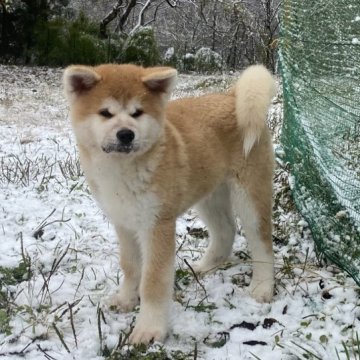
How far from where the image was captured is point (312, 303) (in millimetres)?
3373

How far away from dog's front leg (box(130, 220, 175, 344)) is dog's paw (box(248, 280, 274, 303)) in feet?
2.17

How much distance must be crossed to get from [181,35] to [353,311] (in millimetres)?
27868

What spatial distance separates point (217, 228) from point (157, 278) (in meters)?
1.04

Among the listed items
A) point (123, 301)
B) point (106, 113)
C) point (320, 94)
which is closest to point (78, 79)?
point (106, 113)

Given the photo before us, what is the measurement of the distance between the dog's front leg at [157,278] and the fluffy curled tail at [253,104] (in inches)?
33.5

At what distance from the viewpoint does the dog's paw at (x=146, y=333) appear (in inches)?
118

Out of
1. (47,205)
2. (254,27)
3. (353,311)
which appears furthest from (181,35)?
(353,311)

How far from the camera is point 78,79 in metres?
2.99

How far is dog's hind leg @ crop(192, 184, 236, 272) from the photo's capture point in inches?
158

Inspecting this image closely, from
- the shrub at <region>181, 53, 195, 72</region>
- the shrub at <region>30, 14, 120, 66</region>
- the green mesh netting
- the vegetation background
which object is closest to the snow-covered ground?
the green mesh netting

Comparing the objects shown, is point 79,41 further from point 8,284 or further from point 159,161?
point 159,161

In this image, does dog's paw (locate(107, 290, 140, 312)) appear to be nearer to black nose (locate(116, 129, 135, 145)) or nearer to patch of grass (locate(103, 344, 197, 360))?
patch of grass (locate(103, 344, 197, 360))

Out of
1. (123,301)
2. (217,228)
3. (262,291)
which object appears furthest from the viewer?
(217,228)

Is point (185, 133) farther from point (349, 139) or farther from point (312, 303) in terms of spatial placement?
point (349, 139)
